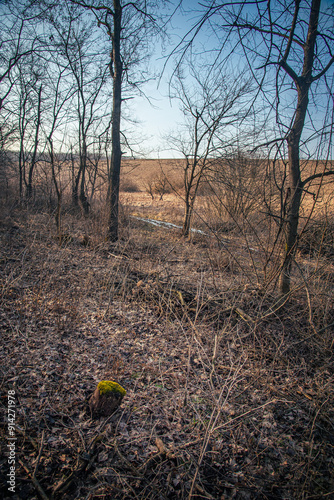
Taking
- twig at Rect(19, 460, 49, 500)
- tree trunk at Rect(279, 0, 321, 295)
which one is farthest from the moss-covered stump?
tree trunk at Rect(279, 0, 321, 295)

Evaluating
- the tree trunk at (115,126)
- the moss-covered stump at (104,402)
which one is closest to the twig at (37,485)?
the moss-covered stump at (104,402)

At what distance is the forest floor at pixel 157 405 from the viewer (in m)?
1.72

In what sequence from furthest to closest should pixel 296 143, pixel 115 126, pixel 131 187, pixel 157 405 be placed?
pixel 131 187 < pixel 115 126 < pixel 296 143 < pixel 157 405

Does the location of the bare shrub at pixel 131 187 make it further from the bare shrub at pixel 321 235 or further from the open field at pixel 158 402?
the open field at pixel 158 402

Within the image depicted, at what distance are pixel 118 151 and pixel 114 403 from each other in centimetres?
685

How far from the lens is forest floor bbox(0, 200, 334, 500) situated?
172cm

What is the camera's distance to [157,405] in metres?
2.34

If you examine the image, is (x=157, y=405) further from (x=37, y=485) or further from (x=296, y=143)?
(x=296, y=143)

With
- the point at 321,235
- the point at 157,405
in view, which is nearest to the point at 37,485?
the point at 157,405

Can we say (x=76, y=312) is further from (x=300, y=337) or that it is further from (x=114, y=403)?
(x=300, y=337)

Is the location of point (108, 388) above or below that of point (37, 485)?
above

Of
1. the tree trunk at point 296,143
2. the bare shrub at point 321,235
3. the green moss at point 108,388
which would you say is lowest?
the green moss at point 108,388

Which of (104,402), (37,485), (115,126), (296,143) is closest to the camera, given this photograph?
(37,485)

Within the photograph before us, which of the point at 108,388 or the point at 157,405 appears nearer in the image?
the point at 108,388
